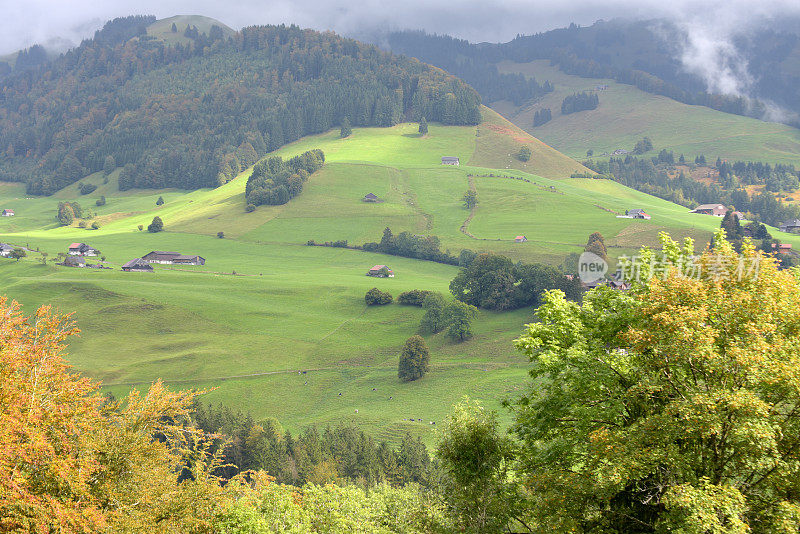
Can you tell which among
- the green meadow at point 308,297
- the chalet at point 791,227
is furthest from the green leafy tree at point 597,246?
the chalet at point 791,227

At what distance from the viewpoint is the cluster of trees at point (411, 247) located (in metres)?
148

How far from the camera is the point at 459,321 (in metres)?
93.8

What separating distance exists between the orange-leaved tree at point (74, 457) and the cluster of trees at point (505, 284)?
88173mm

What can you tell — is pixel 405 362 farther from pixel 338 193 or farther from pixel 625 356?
pixel 338 193

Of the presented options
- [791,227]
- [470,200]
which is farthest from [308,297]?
[791,227]

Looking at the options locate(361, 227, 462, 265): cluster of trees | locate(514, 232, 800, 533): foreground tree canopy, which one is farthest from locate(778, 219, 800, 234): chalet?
locate(514, 232, 800, 533): foreground tree canopy

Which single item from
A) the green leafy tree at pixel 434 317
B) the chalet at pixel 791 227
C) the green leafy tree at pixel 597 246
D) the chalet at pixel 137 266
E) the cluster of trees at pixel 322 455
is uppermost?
the chalet at pixel 791 227

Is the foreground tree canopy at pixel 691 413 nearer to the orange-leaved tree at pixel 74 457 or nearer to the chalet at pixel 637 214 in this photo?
the orange-leaved tree at pixel 74 457

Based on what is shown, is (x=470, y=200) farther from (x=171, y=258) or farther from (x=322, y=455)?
(x=322, y=455)

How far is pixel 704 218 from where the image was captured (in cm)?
17475

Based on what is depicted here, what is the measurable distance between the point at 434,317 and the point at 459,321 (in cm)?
539

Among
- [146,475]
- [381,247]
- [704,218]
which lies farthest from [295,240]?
[146,475]

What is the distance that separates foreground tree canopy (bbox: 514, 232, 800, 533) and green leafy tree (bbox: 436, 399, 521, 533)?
1.38m

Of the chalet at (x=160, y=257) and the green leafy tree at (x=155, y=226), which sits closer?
the chalet at (x=160, y=257)
